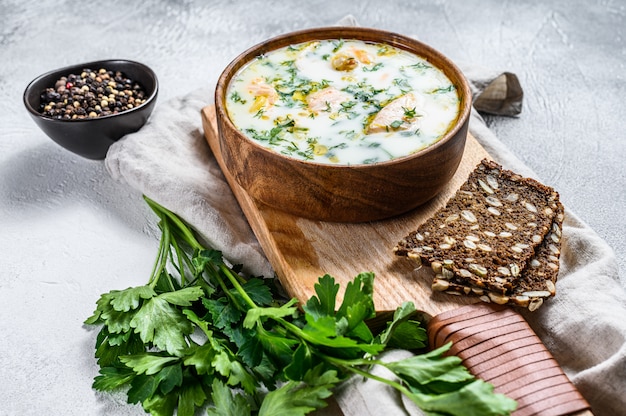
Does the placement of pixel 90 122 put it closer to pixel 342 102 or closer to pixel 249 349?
pixel 342 102

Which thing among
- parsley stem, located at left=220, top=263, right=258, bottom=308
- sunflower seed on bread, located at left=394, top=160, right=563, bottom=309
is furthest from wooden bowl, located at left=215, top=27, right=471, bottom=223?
parsley stem, located at left=220, top=263, right=258, bottom=308

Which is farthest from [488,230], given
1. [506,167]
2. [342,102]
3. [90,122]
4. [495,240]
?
[90,122]

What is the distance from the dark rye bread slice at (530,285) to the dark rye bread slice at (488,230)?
2cm

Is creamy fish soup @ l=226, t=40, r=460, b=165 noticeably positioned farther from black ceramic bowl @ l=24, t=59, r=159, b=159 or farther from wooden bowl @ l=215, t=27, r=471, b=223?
black ceramic bowl @ l=24, t=59, r=159, b=159

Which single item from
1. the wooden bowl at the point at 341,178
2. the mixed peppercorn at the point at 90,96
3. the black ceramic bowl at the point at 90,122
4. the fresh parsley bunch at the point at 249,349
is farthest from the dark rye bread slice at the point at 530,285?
the mixed peppercorn at the point at 90,96

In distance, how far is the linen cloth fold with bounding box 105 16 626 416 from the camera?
2278mm

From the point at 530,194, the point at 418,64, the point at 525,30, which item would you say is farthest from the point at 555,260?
the point at 525,30

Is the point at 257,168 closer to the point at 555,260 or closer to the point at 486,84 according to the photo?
the point at 555,260

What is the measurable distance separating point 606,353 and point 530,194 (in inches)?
24.3

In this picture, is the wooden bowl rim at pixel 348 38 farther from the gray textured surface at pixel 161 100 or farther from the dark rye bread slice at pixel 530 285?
the gray textured surface at pixel 161 100

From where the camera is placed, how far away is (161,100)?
3857 mm

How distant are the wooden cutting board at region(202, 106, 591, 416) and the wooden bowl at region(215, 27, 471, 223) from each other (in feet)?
0.19

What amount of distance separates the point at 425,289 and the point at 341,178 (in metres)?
0.45

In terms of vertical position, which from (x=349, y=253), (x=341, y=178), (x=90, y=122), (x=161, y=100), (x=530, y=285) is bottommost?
(x=161, y=100)
